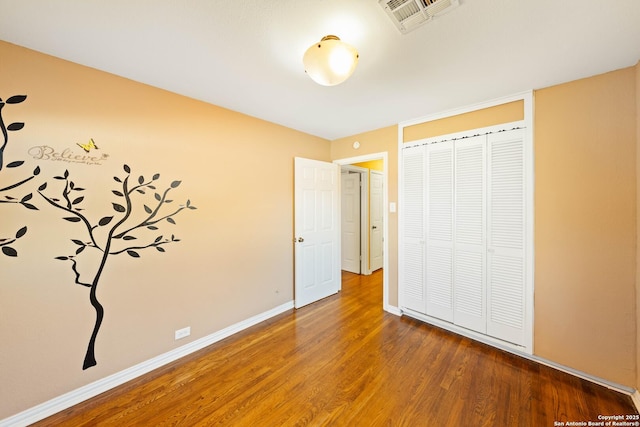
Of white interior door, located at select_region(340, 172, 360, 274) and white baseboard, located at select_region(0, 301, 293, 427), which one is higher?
white interior door, located at select_region(340, 172, 360, 274)

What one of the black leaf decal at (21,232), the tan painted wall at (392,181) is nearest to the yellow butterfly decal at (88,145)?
the black leaf decal at (21,232)

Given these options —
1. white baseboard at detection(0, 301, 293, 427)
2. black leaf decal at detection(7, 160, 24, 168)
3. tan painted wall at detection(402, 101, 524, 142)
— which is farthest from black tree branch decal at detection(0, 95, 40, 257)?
tan painted wall at detection(402, 101, 524, 142)

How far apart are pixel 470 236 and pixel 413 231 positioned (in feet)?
2.00

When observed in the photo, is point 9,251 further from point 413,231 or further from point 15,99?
point 413,231

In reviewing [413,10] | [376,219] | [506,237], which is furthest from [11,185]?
[376,219]

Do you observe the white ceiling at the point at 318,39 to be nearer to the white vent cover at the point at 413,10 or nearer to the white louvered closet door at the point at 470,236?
the white vent cover at the point at 413,10

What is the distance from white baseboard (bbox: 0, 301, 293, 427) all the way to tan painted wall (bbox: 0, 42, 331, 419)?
0.16ft

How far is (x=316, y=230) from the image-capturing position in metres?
3.49

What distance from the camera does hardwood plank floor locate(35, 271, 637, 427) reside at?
160 cm

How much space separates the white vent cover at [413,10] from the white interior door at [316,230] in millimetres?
2096

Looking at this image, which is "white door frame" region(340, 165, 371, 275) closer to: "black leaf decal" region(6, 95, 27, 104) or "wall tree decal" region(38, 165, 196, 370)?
"wall tree decal" region(38, 165, 196, 370)

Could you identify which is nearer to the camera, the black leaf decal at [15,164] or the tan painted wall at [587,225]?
the black leaf decal at [15,164]

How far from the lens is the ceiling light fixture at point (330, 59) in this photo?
52.0 inches

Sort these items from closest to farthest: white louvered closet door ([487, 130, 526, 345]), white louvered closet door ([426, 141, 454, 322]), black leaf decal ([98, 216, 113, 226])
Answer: black leaf decal ([98, 216, 113, 226]), white louvered closet door ([487, 130, 526, 345]), white louvered closet door ([426, 141, 454, 322])
